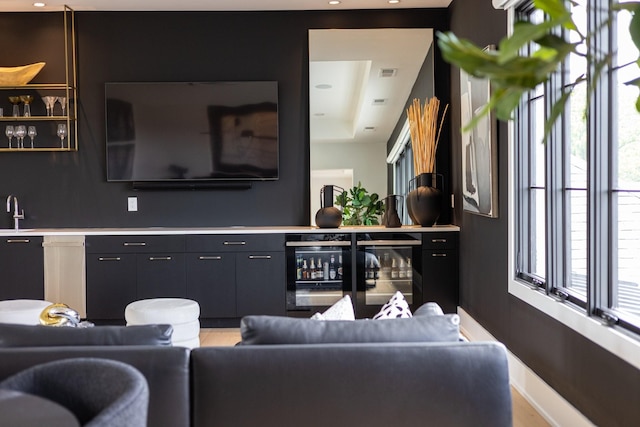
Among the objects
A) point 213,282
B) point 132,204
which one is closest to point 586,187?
point 213,282

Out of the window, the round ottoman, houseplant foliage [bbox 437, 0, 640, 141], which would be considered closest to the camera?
houseplant foliage [bbox 437, 0, 640, 141]

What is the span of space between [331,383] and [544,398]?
1829 mm

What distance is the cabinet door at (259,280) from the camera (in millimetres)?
5395

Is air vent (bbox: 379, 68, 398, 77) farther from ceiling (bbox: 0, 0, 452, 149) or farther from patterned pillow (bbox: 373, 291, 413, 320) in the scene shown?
patterned pillow (bbox: 373, 291, 413, 320)

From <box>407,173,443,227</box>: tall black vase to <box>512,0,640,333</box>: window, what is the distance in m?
1.65

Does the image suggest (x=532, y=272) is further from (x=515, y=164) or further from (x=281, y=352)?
(x=281, y=352)

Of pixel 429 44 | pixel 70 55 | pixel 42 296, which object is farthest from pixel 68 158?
pixel 429 44

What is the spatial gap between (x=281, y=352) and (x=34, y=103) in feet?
15.9

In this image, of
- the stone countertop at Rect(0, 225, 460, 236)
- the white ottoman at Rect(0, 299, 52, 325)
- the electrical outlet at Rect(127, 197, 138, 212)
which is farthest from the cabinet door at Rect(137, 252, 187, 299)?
the white ottoman at Rect(0, 299, 52, 325)

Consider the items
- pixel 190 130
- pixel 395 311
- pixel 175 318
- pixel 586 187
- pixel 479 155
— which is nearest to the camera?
pixel 395 311

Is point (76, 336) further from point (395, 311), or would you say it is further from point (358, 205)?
point (358, 205)

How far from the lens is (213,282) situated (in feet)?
17.7

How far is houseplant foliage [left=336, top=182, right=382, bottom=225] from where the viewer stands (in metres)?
5.81

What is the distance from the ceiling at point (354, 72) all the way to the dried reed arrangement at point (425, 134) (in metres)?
0.23
